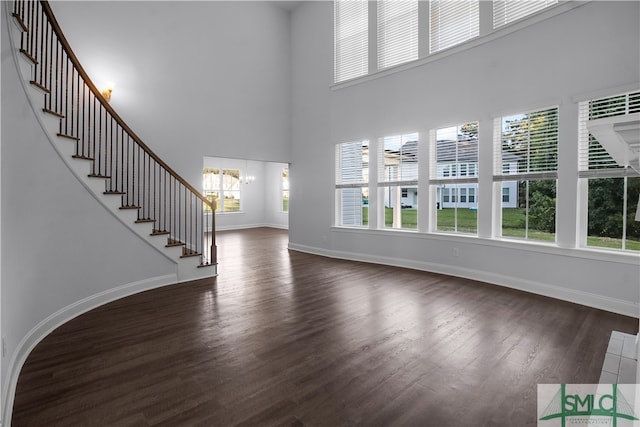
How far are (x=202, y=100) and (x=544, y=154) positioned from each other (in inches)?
232

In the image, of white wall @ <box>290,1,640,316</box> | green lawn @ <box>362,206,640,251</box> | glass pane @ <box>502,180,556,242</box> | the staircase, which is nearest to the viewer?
the staircase

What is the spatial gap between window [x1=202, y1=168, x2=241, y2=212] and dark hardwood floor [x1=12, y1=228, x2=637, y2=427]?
8.22 meters

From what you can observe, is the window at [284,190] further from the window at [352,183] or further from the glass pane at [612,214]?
the glass pane at [612,214]

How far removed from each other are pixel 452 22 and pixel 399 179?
2.72 meters

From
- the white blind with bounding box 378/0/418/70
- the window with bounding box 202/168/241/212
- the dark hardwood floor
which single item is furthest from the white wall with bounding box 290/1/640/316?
the window with bounding box 202/168/241/212

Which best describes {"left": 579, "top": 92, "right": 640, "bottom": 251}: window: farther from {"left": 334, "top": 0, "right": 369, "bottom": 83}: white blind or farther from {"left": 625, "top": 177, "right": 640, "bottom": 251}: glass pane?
{"left": 334, "top": 0, "right": 369, "bottom": 83}: white blind

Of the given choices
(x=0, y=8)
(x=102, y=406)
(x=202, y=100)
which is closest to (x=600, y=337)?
(x=102, y=406)

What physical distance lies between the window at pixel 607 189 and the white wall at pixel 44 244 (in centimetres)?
565

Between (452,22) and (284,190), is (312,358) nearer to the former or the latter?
(452,22)

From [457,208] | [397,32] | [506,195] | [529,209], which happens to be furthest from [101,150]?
[529,209]

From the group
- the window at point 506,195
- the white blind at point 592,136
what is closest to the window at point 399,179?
the window at point 506,195

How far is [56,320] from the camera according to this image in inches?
131

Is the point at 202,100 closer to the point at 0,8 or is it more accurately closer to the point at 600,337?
the point at 0,8

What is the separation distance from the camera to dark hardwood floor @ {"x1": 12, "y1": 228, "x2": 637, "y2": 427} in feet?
6.64
